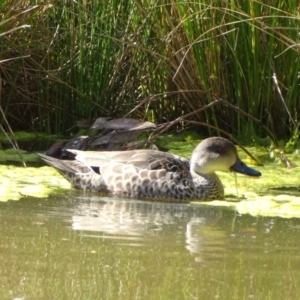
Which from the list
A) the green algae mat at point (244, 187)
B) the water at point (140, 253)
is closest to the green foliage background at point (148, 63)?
the green algae mat at point (244, 187)

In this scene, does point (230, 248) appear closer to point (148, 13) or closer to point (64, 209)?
point (64, 209)

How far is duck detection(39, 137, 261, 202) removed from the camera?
6223mm

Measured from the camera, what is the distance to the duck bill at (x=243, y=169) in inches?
249

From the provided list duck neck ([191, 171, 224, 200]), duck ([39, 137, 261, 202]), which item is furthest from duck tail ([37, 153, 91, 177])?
duck neck ([191, 171, 224, 200])

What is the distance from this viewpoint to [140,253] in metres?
4.10

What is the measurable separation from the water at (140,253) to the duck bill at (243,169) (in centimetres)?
75

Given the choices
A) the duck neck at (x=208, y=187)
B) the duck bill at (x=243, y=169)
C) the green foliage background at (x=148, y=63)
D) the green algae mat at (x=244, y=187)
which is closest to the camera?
the green algae mat at (x=244, y=187)

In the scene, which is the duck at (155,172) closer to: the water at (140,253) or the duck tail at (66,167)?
the duck tail at (66,167)

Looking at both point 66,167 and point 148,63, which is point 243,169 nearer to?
point 66,167

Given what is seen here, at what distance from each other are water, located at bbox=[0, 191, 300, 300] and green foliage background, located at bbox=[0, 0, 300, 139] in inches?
82.6

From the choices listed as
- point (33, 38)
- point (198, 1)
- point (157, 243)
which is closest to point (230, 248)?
point (157, 243)

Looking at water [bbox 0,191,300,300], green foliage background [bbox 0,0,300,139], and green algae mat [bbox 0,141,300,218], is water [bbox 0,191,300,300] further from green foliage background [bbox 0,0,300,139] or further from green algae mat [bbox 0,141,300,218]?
green foliage background [bbox 0,0,300,139]

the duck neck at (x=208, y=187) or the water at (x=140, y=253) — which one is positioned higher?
the water at (x=140, y=253)

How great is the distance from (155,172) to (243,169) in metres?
0.55
